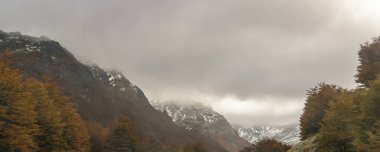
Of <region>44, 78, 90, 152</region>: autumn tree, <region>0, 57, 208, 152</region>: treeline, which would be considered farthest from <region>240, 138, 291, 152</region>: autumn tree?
<region>44, 78, 90, 152</region>: autumn tree

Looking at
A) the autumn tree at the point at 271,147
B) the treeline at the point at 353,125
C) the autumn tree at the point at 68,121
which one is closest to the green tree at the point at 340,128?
the treeline at the point at 353,125

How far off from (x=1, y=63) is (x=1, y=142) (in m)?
8.89

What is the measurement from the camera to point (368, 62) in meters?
66.7

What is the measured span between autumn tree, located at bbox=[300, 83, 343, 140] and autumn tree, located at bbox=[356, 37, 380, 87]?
4248mm

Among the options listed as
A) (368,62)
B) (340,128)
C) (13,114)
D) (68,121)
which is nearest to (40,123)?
(68,121)

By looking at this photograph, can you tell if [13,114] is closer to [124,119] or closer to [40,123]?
[40,123]

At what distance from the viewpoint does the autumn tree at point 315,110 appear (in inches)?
2473

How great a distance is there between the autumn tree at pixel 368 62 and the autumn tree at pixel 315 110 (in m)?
4.25

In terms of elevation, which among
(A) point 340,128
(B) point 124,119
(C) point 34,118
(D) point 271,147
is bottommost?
(A) point 340,128

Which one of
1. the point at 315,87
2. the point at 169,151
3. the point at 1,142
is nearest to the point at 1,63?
the point at 1,142

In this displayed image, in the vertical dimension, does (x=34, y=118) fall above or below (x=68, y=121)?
below

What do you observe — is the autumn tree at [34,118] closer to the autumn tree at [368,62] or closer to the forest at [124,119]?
the forest at [124,119]

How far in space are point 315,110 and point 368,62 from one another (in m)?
11.9

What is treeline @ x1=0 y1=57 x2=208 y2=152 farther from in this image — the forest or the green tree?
the green tree
